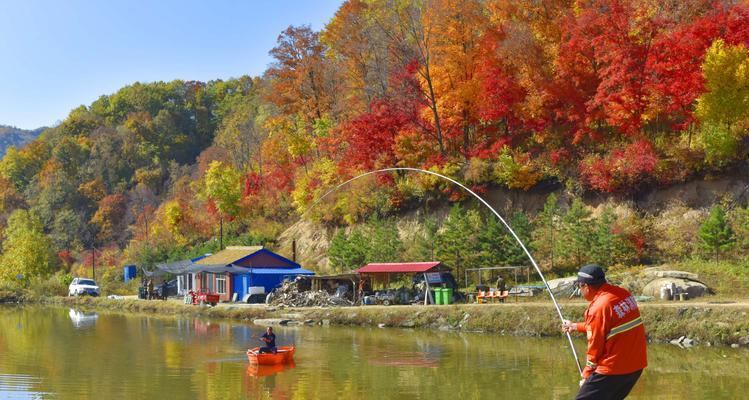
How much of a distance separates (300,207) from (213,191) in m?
14.9

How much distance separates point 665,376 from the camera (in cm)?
2108

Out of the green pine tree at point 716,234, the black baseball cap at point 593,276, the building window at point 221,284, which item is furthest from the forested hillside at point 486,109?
the black baseball cap at point 593,276

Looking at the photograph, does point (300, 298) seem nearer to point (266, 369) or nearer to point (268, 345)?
point (268, 345)

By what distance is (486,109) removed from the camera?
5059 centimetres

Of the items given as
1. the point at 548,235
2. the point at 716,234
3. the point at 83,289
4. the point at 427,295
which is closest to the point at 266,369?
the point at 427,295

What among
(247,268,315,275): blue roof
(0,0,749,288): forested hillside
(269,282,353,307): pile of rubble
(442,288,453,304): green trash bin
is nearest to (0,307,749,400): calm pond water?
→ (442,288,453,304): green trash bin

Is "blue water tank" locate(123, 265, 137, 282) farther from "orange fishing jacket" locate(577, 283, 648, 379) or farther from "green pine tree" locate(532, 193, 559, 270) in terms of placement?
"orange fishing jacket" locate(577, 283, 648, 379)

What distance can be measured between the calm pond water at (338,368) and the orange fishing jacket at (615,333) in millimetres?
10463

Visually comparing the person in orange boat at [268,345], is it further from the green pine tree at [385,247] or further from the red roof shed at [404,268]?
→ the green pine tree at [385,247]

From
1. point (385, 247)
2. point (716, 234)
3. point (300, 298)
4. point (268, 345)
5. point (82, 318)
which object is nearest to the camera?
point (268, 345)

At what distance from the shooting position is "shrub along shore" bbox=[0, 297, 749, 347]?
27.2 meters

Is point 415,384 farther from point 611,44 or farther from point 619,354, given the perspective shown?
point 611,44

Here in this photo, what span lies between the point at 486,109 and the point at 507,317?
67.7 ft

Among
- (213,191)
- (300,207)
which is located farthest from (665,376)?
(213,191)
